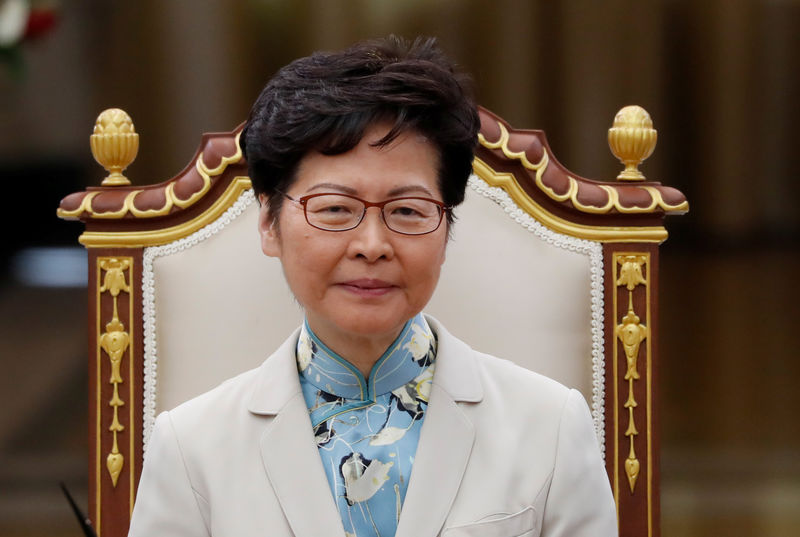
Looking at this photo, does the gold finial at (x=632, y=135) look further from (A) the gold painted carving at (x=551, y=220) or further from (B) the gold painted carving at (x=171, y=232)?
(B) the gold painted carving at (x=171, y=232)

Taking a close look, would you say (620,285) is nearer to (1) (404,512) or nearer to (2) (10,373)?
(1) (404,512)

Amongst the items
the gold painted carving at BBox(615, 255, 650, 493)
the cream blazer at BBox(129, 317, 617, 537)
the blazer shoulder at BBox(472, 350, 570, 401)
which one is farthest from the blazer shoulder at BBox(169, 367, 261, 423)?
the gold painted carving at BBox(615, 255, 650, 493)

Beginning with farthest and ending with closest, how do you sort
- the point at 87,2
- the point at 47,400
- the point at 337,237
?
1. the point at 87,2
2. the point at 47,400
3. the point at 337,237

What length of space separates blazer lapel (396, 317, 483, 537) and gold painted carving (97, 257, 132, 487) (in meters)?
0.56

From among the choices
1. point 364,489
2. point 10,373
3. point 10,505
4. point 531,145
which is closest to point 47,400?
point 10,373

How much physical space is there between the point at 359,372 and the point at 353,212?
0.56ft

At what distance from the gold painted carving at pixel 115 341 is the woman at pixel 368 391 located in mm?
433

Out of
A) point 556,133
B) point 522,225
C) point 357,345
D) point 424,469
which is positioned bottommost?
point 424,469

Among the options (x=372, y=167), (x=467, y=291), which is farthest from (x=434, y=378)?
(x=467, y=291)

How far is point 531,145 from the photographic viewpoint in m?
1.59

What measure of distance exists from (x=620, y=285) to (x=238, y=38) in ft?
11.2

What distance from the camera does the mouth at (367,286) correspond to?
42.8 inches

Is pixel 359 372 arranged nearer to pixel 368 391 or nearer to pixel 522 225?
pixel 368 391

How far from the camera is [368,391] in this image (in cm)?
118
